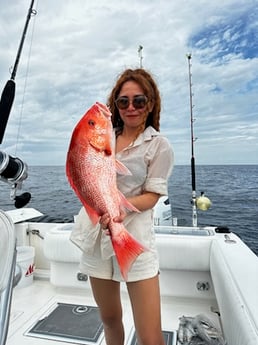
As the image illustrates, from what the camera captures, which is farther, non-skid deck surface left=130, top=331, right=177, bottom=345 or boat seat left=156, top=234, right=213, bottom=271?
boat seat left=156, top=234, right=213, bottom=271

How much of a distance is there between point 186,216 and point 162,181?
742 centimetres

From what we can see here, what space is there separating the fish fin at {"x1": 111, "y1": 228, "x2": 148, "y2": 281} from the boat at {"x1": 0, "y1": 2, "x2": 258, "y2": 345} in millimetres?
623

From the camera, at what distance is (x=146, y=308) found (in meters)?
1.22

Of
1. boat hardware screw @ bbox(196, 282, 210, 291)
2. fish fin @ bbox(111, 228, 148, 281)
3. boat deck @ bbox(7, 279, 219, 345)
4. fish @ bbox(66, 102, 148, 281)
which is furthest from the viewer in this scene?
boat hardware screw @ bbox(196, 282, 210, 291)

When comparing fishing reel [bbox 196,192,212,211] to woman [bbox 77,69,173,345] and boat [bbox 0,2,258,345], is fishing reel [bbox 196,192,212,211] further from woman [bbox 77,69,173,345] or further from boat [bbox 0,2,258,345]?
woman [bbox 77,69,173,345]

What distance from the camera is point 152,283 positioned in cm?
124

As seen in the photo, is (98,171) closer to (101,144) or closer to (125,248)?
(101,144)

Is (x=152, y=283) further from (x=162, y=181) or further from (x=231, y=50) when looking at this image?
(x=231, y=50)

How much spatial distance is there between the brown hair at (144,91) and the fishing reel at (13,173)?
0.57 meters

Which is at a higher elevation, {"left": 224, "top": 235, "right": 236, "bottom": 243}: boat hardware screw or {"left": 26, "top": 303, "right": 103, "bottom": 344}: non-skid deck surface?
{"left": 224, "top": 235, "right": 236, "bottom": 243}: boat hardware screw

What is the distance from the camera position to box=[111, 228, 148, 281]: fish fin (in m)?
0.96

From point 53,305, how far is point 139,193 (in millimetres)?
1909

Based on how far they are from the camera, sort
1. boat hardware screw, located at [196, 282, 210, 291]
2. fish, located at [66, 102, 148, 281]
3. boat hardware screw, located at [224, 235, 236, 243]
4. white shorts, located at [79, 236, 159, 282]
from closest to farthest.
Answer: fish, located at [66, 102, 148, 281], white shorts, located at [79, 236, 159, 282], boat hardware screw, located at [224, 235, 236, 243], boat hardware screw, located at [196, 282, 210, 291]

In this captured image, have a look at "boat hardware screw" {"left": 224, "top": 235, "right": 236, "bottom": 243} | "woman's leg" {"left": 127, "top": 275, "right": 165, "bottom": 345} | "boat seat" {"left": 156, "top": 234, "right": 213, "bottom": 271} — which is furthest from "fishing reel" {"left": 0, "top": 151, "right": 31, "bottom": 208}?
"boat hardware screw" {"left": 224, "top": 235, "right": 236, "bottom": 243}
